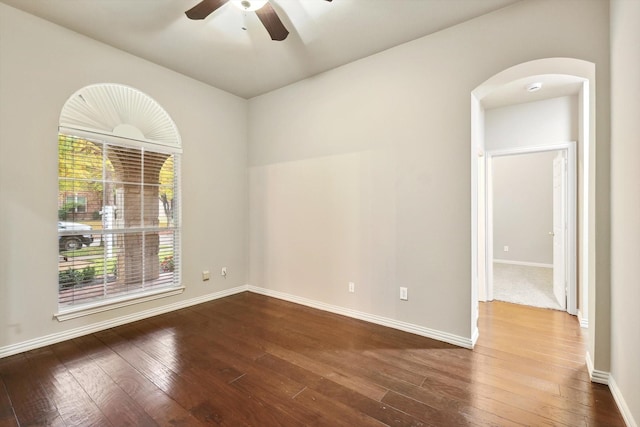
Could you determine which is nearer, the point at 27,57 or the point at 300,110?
the point at 27,57

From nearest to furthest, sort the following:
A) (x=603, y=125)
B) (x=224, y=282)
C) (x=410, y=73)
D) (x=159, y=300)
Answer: (x=603, y=125), (x=410, y=73), (x=159, y=300), (x=224, y=282)

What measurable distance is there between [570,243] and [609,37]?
2.38m

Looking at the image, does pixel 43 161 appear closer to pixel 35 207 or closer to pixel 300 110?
pixel 35 207

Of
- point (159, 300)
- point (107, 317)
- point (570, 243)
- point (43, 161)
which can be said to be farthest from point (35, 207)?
point (570, 243)

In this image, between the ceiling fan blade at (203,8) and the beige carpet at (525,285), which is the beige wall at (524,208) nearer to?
the beige carpet at (525,285)

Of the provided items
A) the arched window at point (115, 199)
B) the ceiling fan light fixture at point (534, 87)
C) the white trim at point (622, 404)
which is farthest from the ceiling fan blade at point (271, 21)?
the white trim at point (622, 404)

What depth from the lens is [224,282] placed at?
4078 millimetres

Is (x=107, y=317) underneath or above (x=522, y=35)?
underneath

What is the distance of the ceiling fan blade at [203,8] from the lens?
2021 mm

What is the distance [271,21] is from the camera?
7.16 ft

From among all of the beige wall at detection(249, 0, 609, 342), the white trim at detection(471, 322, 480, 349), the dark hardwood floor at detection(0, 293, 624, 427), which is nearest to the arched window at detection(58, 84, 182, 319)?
the dark hardwood floor at detection(0, 293, 624, 427)

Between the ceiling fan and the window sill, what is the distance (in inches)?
112

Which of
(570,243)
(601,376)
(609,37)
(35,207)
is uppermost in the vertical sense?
(609,37)

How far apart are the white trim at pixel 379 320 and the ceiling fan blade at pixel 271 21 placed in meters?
2.86
